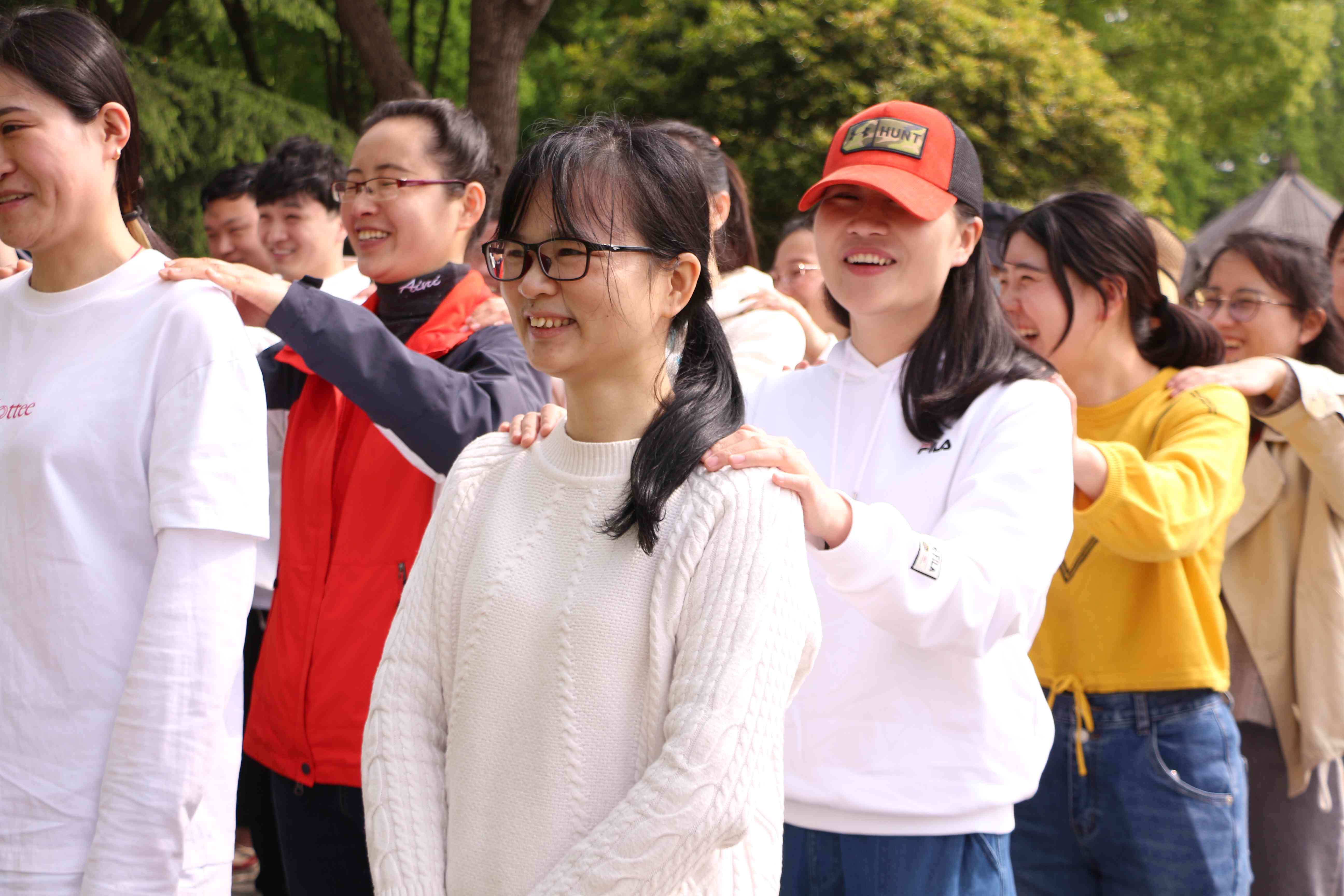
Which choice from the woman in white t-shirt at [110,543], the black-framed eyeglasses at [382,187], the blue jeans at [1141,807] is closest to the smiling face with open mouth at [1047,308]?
the blue jeans at [1141,807]

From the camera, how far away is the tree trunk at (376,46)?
9336 millimetres

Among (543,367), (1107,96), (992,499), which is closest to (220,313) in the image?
(543,367)

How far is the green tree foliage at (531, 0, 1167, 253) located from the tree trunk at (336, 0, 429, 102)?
1.92 metres

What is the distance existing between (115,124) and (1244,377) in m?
2.52

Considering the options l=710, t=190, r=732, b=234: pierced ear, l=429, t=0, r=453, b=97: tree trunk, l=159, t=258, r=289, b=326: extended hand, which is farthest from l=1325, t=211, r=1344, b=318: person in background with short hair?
l=429, t=0, r=453, b=97: tree trunk

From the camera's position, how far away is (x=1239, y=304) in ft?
12.6

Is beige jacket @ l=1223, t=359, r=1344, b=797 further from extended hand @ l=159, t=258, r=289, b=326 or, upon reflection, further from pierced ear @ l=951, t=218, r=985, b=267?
extended hand @ l=159, t=258, r=289, b=326

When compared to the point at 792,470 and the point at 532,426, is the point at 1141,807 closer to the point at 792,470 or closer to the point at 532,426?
the point at 792,470

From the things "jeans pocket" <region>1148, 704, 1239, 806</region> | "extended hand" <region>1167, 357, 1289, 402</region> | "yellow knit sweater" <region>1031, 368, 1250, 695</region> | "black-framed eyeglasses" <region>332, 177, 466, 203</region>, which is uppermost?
"black-framed eyeglasses" <region>332, 177, 466, 203</region>

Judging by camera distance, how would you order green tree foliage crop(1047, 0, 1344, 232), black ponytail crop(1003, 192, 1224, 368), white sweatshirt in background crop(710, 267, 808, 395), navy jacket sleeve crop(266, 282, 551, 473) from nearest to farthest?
1. navy jacket sleeve crop(266, 282, 551, 473)
2. black ponytail crop(1003, 192, 1224, 368)
3. white sweatshirt in background crop(710, 267, 808, 395)
4. green tree foliage crop(1047, 0, 1344, 232)

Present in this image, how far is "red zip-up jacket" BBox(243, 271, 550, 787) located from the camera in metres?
2.38

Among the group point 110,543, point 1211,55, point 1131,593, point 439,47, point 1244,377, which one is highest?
point 1211,55

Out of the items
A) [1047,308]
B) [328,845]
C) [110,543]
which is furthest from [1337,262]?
[110,543]

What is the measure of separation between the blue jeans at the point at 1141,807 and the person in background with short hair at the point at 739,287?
118 centimetres
